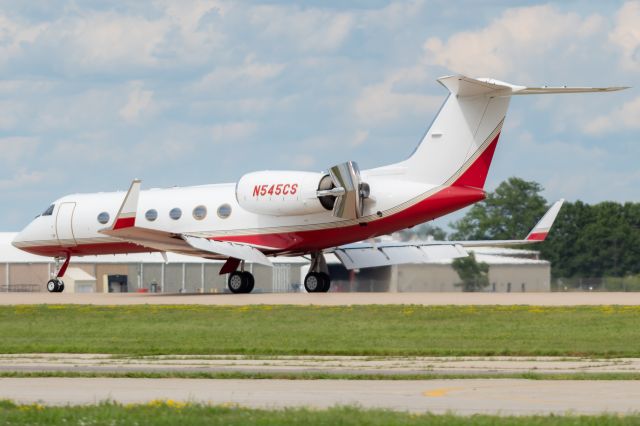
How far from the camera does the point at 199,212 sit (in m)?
45.3

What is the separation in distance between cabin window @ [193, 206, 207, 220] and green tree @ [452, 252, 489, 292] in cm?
1762

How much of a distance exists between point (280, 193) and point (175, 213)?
15.9 feet

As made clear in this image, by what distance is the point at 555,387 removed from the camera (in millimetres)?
17297

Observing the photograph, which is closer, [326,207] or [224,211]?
[326,207]

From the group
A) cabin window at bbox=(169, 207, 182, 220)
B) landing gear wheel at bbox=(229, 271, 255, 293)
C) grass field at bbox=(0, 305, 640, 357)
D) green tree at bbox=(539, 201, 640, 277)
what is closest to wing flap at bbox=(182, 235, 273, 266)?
landing gear wheel at bbox=(229, 271, 255, 293)

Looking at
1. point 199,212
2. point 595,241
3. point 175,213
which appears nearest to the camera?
point 199,212

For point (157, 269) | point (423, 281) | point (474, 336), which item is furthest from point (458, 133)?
point (157, 269)

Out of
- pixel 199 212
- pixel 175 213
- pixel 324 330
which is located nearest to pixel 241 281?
pixel 199 212

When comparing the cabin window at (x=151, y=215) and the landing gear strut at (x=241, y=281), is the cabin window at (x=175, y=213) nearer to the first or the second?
the cabin window at (x=151, y=215)

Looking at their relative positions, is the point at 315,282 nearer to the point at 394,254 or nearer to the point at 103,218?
the point at 394,254

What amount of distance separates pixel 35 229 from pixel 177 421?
1480 inches

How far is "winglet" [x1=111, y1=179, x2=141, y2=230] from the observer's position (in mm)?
39594

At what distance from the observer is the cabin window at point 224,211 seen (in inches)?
1767

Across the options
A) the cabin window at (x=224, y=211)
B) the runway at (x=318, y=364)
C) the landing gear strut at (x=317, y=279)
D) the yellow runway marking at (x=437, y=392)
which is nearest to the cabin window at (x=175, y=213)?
the cabin window at (x=224, y=211)
